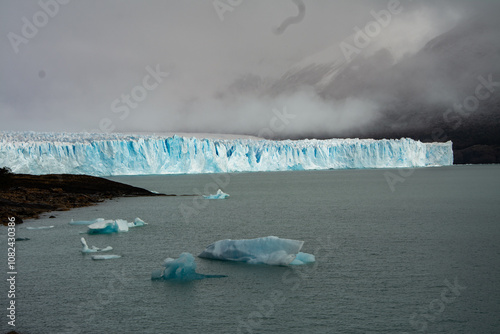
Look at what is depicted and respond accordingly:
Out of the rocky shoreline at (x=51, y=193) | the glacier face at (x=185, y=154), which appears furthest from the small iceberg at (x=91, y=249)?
the glacier face at (x=185, y=154)

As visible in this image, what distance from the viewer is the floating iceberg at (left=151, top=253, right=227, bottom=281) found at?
11.7m

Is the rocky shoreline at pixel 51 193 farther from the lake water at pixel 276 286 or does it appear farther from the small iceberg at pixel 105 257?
the small iceberg at pixel 105 257

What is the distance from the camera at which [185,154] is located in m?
81.3

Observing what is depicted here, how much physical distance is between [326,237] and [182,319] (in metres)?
10.1

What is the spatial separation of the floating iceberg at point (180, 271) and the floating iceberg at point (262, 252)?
2.10 m

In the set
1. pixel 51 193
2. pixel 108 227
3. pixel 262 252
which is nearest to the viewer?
pixel 262 252

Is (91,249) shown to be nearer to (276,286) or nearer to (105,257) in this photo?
(105,257)

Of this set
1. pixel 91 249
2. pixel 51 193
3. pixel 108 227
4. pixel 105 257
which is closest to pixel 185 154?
pixel 51 193

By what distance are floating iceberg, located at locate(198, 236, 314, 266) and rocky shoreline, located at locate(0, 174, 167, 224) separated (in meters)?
13.9

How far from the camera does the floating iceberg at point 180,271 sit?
11695 millimetres

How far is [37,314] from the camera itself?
9359 mm

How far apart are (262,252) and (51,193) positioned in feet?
95.8

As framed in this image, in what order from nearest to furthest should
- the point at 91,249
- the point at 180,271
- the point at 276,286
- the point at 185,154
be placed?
the point at 276,286 → the point at 180,271 → the point at 91,249 → the point at 185,154

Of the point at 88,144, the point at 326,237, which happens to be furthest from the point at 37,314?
the point at 88,144
